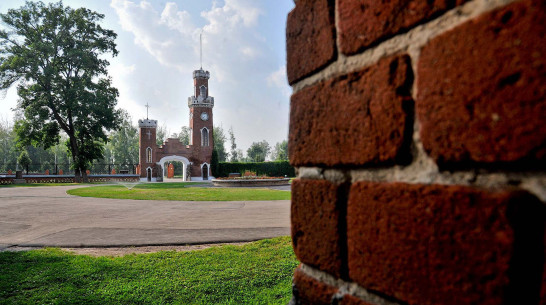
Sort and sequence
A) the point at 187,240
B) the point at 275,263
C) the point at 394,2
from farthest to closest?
1. the point at 187,240
2. the point at 275,263
3. the point at 394,2

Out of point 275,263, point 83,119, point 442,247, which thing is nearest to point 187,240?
point 275,263

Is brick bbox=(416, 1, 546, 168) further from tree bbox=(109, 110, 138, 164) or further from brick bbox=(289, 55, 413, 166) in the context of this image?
tree bbox=(109, 110, 138, 164)

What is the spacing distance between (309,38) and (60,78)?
1297 inches

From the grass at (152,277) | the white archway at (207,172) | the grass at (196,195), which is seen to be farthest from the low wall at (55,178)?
the grass at (152,277)

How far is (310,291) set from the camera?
78 cm

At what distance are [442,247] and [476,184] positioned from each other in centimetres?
11

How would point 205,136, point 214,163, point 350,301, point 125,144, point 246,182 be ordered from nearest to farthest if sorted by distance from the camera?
1. point 350,301
2. point 246,182
3. point 214,163
4. point 205,136
5. point 125,144

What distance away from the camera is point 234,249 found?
4305mm

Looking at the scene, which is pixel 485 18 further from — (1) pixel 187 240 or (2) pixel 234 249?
(1) pixel 187 240

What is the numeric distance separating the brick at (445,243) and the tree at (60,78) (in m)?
31.6

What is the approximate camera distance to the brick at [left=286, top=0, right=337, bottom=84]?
2.30ft

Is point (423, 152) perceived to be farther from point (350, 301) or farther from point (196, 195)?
point (196, 195)

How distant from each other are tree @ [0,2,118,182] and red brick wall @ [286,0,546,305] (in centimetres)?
3140

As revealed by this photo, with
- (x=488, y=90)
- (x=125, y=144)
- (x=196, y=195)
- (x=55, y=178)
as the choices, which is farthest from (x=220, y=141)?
(x=488, y=90)
